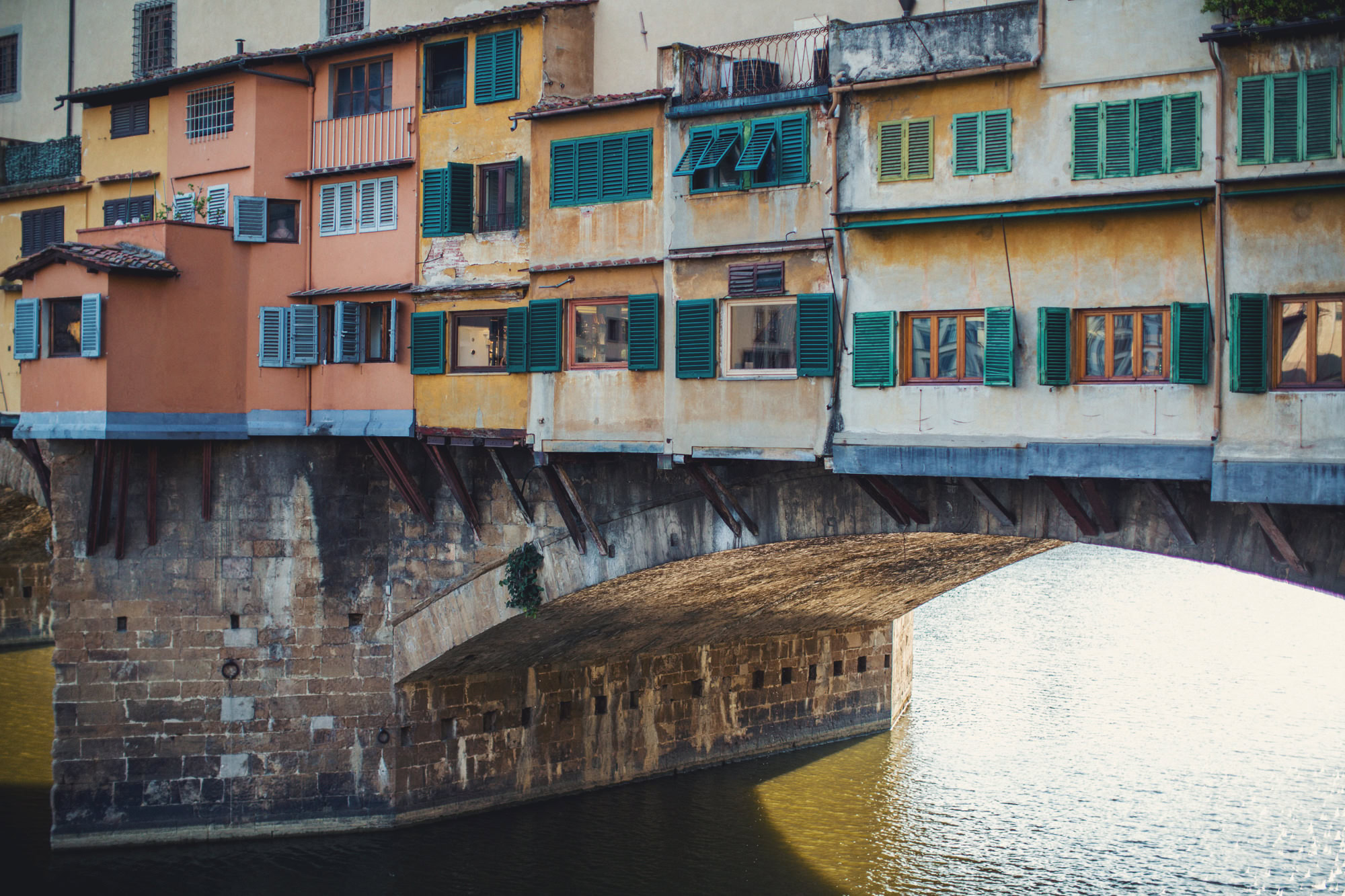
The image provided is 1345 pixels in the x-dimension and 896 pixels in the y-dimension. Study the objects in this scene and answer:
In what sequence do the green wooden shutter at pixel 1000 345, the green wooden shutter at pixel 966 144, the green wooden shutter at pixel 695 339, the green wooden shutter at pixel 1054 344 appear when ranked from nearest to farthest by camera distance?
the green wooden shutter at pixel 1054 344
the green wooden shutter at pixel 1000 345
the green wooden shutter at pixel 966 144
the green wooden shutter at pixel 695 339

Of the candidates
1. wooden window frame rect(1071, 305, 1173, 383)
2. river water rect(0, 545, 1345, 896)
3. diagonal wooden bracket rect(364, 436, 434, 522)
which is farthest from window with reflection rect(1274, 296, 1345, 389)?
diagonal wooden bracket rect(364, 436, 434, 522)

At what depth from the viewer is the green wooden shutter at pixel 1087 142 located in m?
13.3

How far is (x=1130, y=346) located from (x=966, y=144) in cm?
254

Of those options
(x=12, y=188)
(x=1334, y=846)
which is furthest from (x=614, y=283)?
(x=12, y=188)

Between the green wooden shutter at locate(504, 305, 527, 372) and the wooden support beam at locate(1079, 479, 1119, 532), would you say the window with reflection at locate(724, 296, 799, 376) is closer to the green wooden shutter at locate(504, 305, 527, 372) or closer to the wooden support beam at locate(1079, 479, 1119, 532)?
the green wooden shutter at locate(504, 305, 527, 372)

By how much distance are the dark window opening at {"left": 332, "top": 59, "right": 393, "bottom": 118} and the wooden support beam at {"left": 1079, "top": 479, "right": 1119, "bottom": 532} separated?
1075 cm

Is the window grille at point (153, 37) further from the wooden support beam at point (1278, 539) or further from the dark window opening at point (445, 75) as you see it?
the wooden support beam at point (1278, 539)

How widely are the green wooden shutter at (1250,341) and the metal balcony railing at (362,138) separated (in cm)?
1103

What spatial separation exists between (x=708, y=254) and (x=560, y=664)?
8224 millimetres

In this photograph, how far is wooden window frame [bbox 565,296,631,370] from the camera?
55.3ft

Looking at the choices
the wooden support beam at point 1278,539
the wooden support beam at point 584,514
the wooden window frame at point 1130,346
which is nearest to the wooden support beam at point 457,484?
the wooden support beam at point 584,514

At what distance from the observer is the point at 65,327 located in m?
19.7

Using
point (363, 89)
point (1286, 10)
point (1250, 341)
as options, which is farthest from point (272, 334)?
point (1286, 10)

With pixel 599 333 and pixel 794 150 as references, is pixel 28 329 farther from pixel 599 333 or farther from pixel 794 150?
pixel 794 150
